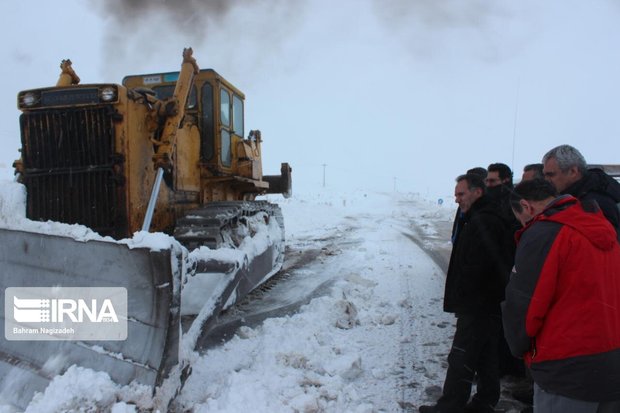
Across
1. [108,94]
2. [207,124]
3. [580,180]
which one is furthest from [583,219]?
[207,124]

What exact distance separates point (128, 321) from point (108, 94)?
8.08ft

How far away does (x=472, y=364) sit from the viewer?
3215 mm

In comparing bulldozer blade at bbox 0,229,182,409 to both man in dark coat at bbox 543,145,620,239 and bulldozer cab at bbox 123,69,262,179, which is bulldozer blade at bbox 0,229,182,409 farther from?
bulldozer cab at bbox 123,69,262,179

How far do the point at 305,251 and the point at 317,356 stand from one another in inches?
254

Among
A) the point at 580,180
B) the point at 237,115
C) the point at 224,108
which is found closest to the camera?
the point at 580,180

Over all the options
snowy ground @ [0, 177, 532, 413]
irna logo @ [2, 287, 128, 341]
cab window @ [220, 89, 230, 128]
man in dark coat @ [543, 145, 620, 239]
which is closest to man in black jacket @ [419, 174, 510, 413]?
snowy ground @ [0, 177, 532, 413]

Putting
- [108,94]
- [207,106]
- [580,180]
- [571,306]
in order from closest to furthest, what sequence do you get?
[571,306] → [580,180] → [108,94] → [207,106]

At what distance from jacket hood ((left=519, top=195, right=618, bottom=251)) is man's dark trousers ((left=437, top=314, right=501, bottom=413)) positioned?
1258 mm

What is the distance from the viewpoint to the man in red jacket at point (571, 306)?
6.59 feet

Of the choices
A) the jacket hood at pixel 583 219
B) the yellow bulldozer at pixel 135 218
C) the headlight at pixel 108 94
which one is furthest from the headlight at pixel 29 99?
the jacket hood at pixel 583 219

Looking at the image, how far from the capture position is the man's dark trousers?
3182 millimetres

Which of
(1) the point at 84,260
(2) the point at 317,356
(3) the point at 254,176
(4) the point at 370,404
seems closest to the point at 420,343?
(2) the point at 317,356

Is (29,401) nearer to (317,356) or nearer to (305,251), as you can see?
(317,356)

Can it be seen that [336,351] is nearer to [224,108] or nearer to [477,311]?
A: [477,311]
